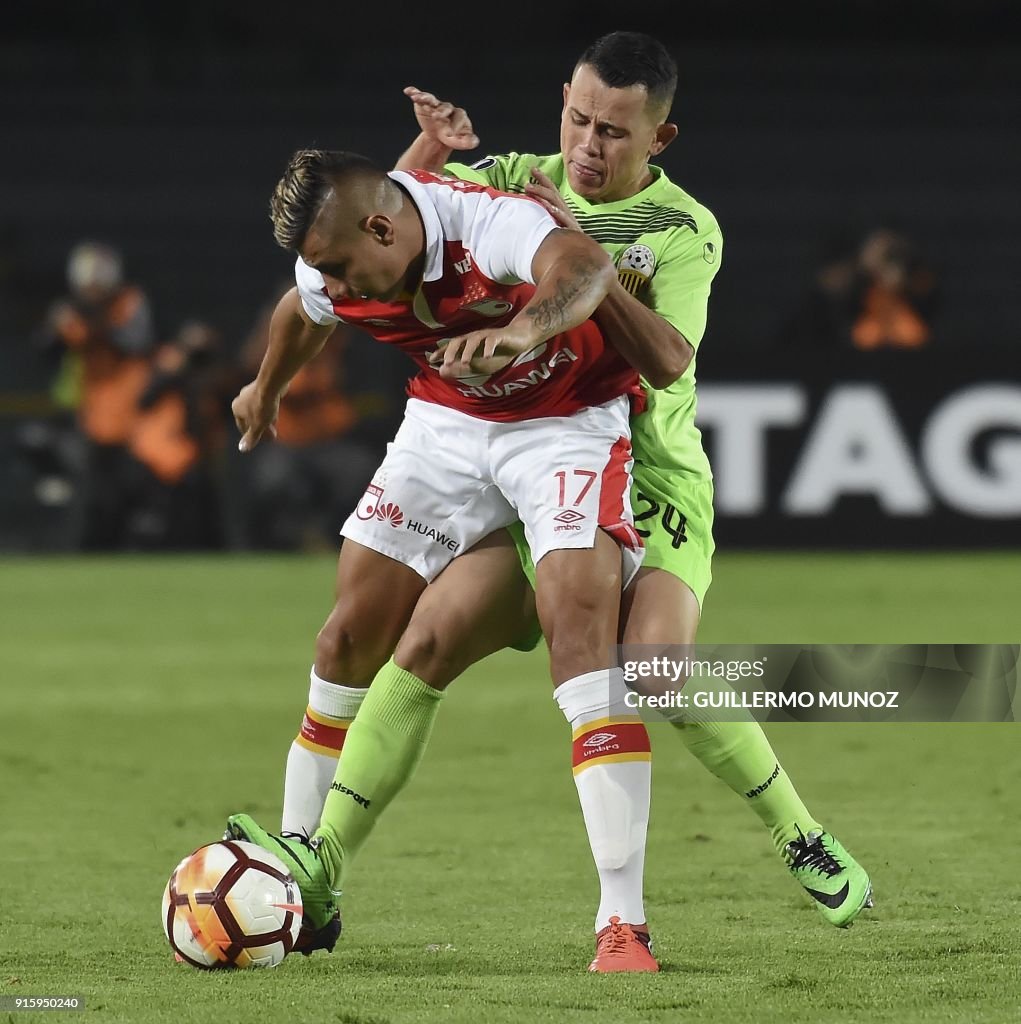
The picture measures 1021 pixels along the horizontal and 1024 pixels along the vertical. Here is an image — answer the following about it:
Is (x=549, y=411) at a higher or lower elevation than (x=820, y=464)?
higher

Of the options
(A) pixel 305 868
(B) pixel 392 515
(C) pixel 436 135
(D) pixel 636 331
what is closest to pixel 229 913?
(A) pixel 305 868

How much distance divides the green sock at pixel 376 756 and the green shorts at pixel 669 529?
14.6 inches

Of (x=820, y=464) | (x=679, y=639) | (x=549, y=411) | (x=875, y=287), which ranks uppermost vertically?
(x=549, y=411)

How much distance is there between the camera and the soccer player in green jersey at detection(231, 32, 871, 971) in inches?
166

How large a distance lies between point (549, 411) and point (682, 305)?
1.27ft

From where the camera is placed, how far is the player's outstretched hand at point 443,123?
4594mm

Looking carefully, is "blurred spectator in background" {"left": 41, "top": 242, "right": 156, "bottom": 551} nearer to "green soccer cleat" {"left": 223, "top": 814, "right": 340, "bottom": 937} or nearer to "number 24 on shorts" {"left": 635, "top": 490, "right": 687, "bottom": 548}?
"number 24 on shorts" {"left": 635, "top": 490, "right": 687, "bottom": 548}

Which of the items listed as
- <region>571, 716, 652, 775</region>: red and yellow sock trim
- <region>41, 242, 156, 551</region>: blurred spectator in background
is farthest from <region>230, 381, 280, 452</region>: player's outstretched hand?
<region>41, 242, 156, 551</region>: blurred spectator in background

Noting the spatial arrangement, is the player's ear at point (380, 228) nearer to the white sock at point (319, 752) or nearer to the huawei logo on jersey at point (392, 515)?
the huawei logo on jersey at point (392, 515)

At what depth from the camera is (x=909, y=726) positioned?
7391 mm

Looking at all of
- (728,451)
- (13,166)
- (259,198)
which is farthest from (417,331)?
(13,166)

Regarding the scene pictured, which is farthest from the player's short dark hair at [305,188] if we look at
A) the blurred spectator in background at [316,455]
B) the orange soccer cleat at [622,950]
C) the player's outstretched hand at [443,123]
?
the blurred spectator in background at [316,455]

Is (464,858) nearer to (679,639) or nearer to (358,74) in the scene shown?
(679,639)

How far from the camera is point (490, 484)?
4398 millimetres
